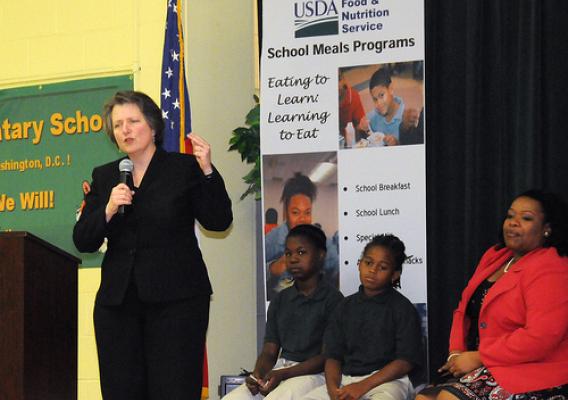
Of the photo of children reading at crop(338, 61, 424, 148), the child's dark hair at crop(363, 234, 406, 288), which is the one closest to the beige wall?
the photo of children reading at crop(338, 61, 424, 148)

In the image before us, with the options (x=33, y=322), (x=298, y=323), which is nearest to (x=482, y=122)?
(x=298, y=323)

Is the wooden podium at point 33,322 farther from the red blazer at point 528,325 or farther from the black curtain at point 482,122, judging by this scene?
the black curtain at point 482,122

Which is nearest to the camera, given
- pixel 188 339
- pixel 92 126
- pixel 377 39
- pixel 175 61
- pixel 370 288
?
pixel 188 339

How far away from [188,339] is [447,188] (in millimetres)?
2265

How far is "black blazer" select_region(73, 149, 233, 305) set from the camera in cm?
285

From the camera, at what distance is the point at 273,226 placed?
470cm

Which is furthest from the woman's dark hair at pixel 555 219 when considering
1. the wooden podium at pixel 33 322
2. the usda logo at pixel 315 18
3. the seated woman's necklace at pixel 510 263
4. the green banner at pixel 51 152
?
the green banner at pixel 51 152

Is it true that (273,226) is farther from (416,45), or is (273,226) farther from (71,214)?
(71,214)

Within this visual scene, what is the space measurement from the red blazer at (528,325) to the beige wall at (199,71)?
211 cm

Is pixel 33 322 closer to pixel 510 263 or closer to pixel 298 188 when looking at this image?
pixel 298 188

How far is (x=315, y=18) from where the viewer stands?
4645 mm

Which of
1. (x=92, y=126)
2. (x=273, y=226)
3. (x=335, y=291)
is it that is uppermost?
(x=92, y=126)

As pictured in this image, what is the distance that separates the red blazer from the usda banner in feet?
2.21

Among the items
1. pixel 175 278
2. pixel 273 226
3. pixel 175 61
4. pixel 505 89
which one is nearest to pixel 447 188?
pixel 505 89
